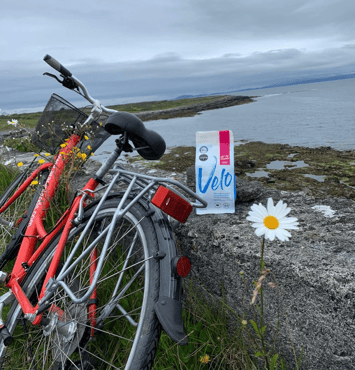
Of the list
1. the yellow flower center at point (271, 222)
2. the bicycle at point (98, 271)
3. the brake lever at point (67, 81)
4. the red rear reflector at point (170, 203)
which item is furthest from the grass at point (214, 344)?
the brake lever at point (67, 81)

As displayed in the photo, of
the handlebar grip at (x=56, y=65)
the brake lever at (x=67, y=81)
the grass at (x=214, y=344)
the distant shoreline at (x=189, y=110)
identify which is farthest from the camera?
the distant shoreline at (x=189, y=110)

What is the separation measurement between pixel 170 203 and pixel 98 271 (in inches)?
15.8

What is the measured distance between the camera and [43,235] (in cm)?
205

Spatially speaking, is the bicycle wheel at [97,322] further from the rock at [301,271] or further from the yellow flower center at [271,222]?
the yellow flower center at [271,222]

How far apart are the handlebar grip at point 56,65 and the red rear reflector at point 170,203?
3.68 feet

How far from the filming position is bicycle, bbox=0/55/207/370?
1291mm

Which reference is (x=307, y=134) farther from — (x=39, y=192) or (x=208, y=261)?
(x=39, y=192)

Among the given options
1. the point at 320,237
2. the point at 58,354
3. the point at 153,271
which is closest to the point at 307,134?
the point at 320,237

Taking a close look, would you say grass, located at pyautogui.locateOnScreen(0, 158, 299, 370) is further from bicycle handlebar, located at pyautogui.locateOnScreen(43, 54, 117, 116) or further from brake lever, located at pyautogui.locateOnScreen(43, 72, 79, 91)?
brake lever, located at pyautogui.locateOnScreen(43, 72, 79, 91)

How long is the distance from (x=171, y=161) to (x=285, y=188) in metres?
1.35

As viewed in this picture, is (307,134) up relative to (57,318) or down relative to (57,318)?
up

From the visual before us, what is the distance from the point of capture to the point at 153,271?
1342 mm

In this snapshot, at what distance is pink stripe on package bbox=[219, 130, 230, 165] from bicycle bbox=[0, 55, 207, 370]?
326 millimetres

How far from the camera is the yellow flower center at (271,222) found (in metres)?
0.92
